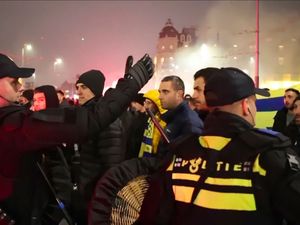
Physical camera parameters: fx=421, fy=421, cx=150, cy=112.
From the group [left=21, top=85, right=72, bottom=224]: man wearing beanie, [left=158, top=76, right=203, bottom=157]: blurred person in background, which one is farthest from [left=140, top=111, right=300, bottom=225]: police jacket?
[left=158, top=76, right=203, bottom=157]: blurred person in background

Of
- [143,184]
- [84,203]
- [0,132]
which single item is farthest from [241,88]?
[84,203]

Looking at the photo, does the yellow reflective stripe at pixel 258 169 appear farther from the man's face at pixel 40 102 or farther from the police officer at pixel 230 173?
the man's face at pixel 40 102

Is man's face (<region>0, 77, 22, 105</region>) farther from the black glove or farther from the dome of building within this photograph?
the dome of building

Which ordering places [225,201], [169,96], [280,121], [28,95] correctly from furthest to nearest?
[28,95] < [280,121] < [169,96] < [225,201]

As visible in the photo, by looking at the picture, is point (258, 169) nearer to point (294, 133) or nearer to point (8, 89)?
point (8, 89)

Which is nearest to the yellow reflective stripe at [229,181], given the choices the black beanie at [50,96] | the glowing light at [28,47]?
the black beanie at [50,96]

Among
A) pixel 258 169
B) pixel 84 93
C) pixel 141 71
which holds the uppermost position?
pixel 141 71

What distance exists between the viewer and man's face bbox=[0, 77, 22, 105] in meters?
3.06

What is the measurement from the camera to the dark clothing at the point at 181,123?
15.0ft

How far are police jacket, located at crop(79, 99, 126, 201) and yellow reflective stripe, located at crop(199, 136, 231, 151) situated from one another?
194 centimetres

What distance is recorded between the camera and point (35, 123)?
8.95 feet

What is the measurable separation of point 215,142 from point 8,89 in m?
1.60

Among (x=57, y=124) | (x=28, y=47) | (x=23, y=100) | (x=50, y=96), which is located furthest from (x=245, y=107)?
(x=28, y=47)

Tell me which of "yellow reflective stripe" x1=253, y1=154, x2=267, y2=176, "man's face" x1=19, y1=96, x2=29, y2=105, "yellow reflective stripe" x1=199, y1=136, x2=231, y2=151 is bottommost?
"man's face" x1=19, y1=96, x2=29, y2=105
